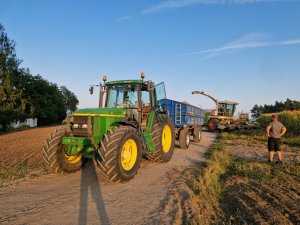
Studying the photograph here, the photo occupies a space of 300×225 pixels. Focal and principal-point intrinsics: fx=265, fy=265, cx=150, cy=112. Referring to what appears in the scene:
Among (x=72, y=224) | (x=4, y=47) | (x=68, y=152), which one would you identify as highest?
(x=4, y=47)

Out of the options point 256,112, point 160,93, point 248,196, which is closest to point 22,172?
point 160,93

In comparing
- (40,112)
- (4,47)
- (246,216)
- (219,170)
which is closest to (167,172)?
(219,170)

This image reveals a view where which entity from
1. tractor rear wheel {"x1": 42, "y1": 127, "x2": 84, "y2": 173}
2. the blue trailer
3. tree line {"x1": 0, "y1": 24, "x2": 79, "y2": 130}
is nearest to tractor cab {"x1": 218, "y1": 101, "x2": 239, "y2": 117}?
the blue trailer

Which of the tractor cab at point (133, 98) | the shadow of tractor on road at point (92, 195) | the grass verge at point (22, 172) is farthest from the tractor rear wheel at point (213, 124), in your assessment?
the grass verge at point (22, 172)

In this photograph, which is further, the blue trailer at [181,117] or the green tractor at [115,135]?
the blue trailer at [181,117]

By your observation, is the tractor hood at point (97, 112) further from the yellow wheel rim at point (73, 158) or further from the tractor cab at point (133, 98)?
the yellow wheel rim at point (73, 158)

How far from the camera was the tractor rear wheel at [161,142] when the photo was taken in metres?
8.38

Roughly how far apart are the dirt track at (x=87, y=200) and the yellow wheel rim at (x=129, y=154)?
0.44 m

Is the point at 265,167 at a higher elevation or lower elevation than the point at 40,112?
lower

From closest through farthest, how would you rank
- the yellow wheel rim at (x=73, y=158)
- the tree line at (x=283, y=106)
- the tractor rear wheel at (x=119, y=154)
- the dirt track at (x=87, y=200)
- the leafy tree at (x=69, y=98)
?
the dirt track at (x=87, y=200), the tractor rear wheel at (x=119, y=154), the yellow wheel rim at (x=73, y=158), the tree line at (x=283, y=106), the leafy tree at (x=69, y=98)

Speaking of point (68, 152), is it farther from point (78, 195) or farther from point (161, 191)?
point (161, 191)

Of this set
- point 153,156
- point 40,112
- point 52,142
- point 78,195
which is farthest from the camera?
point 40,112

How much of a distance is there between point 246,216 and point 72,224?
2.69m

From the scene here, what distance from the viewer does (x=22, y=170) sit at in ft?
24.2
